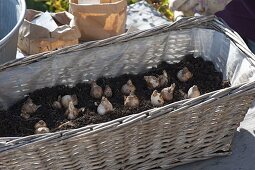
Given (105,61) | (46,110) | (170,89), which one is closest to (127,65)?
(105,61)

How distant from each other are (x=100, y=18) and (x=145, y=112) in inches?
31.0

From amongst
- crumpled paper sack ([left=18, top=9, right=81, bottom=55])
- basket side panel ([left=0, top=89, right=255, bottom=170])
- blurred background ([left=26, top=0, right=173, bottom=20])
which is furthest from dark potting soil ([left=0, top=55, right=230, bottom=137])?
blurred background ([left=26, top=0, right=173, bottom=20])

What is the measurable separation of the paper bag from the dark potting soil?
0.35 m

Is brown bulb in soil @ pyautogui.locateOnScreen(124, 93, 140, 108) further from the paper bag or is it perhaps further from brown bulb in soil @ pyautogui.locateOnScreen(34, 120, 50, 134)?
the paper bag

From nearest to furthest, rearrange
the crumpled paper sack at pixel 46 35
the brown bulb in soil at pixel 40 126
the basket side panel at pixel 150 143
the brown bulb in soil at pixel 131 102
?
the basket side panel at pixel 150 143 < the brown bulb in soil at pixel 40 126 < the brown bulb in soil at pixel 131 102 < the crumpled paper sack at pixel 46 35

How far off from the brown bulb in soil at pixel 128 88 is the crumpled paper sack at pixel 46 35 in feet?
1.31

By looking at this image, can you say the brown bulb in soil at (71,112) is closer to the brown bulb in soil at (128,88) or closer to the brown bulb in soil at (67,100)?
the brown bulb in soil at (67,100)

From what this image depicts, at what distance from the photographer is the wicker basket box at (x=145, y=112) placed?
133 centimetres

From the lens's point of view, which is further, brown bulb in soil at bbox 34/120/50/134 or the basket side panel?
brown bulb in soil at bbox 34/120/50/134

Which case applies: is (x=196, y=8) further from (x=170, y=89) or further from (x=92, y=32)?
(x=170, y=89)

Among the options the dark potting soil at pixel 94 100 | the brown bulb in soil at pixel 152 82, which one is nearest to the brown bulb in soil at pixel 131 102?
the dark potting soil at pixel 94 100

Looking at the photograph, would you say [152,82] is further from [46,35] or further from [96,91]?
[46,35]

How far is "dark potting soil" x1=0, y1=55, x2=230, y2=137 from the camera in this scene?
4.96 feet

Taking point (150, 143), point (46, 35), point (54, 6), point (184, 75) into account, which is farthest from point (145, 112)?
point (54, 6)
